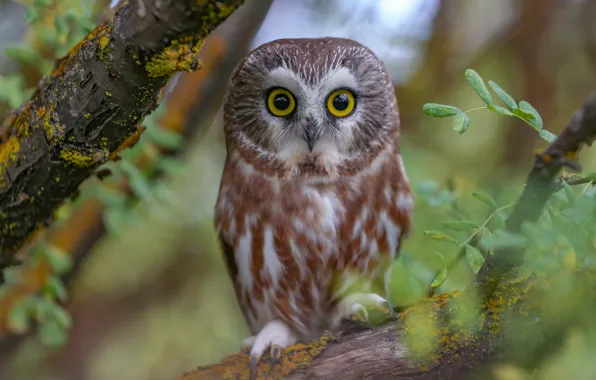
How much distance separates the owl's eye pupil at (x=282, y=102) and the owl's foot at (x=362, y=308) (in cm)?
77

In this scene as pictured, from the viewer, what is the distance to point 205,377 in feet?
7.28

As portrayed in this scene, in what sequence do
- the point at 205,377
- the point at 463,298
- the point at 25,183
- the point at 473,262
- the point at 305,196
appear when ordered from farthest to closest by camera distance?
the point at 305,196 → the point at 205,377 → the point at 25,183 → the point at 463,298 → the point at 473,262

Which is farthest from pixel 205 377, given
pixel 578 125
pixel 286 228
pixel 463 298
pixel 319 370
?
pixel 578 125

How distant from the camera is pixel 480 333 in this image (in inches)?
64.0

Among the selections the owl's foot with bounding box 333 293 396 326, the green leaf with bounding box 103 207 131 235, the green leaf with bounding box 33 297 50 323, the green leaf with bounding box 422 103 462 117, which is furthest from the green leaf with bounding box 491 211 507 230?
the green leaf with bounding box 33 297 50 323

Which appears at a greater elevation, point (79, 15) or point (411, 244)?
point (79, 15)

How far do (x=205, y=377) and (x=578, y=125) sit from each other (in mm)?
1545

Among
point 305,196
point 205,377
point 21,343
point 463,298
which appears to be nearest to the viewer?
point 463,298

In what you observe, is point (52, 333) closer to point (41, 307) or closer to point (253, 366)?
point (41, 307)

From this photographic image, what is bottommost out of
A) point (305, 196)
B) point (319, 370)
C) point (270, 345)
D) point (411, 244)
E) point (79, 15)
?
→ point (319, 370)

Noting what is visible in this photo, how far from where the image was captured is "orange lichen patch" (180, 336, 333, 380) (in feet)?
6.87

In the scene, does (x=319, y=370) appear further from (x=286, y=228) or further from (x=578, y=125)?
(x=578, y=125)

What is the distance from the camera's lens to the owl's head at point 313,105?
2.46 m

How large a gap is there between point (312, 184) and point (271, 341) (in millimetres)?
614
